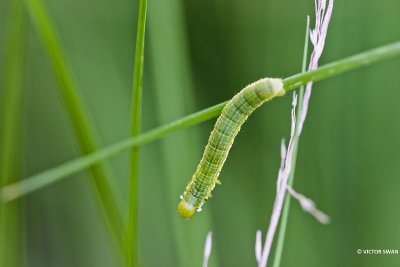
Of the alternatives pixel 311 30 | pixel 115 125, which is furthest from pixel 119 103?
pixel 311 30

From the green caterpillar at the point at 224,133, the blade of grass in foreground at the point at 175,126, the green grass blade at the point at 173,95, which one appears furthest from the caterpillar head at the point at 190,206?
the green grass blade at the point at 173,95

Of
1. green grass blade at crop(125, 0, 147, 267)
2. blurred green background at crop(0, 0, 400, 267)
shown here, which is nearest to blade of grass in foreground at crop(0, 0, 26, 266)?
green grass blade at crop(125, 0, 147, 267)

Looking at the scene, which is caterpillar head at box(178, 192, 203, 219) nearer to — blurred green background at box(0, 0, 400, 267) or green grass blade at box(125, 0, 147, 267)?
green grass blade at box(125, 0, 147, 267)

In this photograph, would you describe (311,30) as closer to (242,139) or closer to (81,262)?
(242,139)

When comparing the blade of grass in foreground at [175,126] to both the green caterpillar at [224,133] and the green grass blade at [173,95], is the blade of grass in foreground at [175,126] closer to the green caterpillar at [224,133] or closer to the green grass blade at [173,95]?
the green caterpillar at [224,133]

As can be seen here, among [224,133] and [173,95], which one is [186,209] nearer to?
[224,133]
